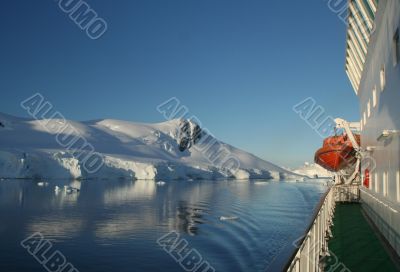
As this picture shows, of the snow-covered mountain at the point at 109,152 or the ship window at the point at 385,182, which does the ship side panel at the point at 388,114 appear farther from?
the snow-covered mountain at the point at 109,152

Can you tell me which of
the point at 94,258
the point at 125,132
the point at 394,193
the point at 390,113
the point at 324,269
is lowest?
the point at 94,258

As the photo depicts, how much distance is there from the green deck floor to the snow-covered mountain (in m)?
74.1

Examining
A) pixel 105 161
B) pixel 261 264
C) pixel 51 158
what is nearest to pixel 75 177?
pixel 51 158

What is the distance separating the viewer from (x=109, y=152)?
386 feet

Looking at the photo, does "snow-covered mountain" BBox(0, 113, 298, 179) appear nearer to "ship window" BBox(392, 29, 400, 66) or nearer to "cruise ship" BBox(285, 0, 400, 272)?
"cruise ship" BBox(285, 0, 400, 272)

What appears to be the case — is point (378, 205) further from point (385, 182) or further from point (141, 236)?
point (141, 236)

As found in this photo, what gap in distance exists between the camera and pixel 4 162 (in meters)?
72.5

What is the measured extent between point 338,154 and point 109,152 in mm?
101497

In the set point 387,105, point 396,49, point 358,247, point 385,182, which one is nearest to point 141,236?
point 358,247

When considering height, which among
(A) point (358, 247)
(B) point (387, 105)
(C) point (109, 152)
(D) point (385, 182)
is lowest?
(A) point (358, 247)

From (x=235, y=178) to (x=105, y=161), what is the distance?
52566 millimetres

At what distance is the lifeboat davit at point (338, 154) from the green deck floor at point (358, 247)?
1193 centimetres

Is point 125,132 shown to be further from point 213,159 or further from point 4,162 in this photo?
point 4,162

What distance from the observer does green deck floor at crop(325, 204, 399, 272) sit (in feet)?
21.3
